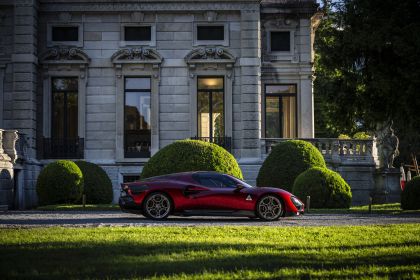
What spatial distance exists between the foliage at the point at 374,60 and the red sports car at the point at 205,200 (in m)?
5.54

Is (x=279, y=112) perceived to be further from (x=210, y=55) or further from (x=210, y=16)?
(x=210, y=16)

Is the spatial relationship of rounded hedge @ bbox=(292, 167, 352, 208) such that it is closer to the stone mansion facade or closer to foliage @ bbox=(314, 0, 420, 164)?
foliage @ bbox=(314, 0, 420, 164)

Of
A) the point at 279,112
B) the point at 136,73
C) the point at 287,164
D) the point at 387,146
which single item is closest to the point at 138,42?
the point at 136,73

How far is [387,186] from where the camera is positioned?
2892cm

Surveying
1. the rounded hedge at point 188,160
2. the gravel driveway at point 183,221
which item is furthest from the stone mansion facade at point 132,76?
the gravel driveway at point 183,221

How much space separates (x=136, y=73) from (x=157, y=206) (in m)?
13.7

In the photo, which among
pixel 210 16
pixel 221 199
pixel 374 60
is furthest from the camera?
pixel 210 16

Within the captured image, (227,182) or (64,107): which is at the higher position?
(64,107)

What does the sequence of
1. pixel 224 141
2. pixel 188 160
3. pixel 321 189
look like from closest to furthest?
pixel 188 160, pixel 321 189, pixel 224 141

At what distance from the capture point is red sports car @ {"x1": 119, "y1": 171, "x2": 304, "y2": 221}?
1678cm

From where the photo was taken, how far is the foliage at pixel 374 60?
1906 centimetres

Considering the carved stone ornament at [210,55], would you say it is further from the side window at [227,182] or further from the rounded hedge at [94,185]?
the side window at [227,182]

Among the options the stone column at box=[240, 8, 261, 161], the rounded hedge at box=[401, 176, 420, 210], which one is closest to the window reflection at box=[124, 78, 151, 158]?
the stone column at box=[240, 8, 261, 161]

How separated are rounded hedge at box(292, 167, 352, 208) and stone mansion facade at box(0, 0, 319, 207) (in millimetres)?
6203
